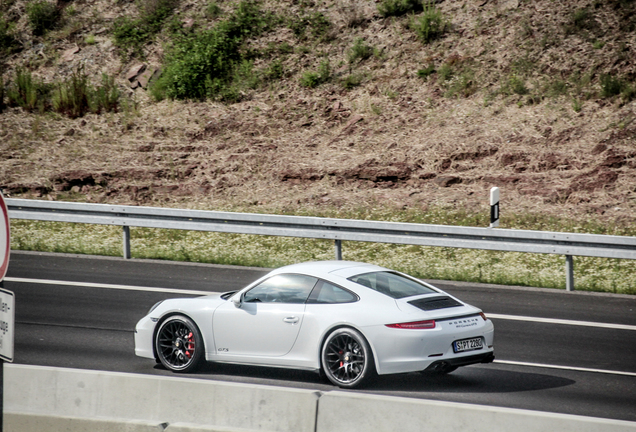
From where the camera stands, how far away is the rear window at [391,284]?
343 inches

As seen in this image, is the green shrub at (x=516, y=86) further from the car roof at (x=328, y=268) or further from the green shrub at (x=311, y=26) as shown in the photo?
the car roof at (x=328, y=268)

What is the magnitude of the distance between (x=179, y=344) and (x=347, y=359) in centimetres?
208

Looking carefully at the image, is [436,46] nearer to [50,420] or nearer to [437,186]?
[437,186]

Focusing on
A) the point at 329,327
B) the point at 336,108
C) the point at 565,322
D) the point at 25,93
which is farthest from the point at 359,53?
the point at 329,327

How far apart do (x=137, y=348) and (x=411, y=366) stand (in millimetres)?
3317

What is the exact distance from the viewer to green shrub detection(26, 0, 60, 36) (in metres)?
28.6

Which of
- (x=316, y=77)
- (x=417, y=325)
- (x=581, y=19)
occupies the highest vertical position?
(x=581, y=19)

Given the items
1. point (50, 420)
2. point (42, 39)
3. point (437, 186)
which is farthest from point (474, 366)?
point (42, 39)

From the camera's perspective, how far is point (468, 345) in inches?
328

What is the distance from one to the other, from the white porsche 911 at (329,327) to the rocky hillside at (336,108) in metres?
9.66

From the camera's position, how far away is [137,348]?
9445 mm

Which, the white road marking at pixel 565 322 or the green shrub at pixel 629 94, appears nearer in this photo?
the white road marking at pixel 565 322

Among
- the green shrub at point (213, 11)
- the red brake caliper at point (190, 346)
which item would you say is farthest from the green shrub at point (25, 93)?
the red brake caliper at point (190, 346)

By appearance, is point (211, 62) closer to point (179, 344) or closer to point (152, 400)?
point (179, 344)
